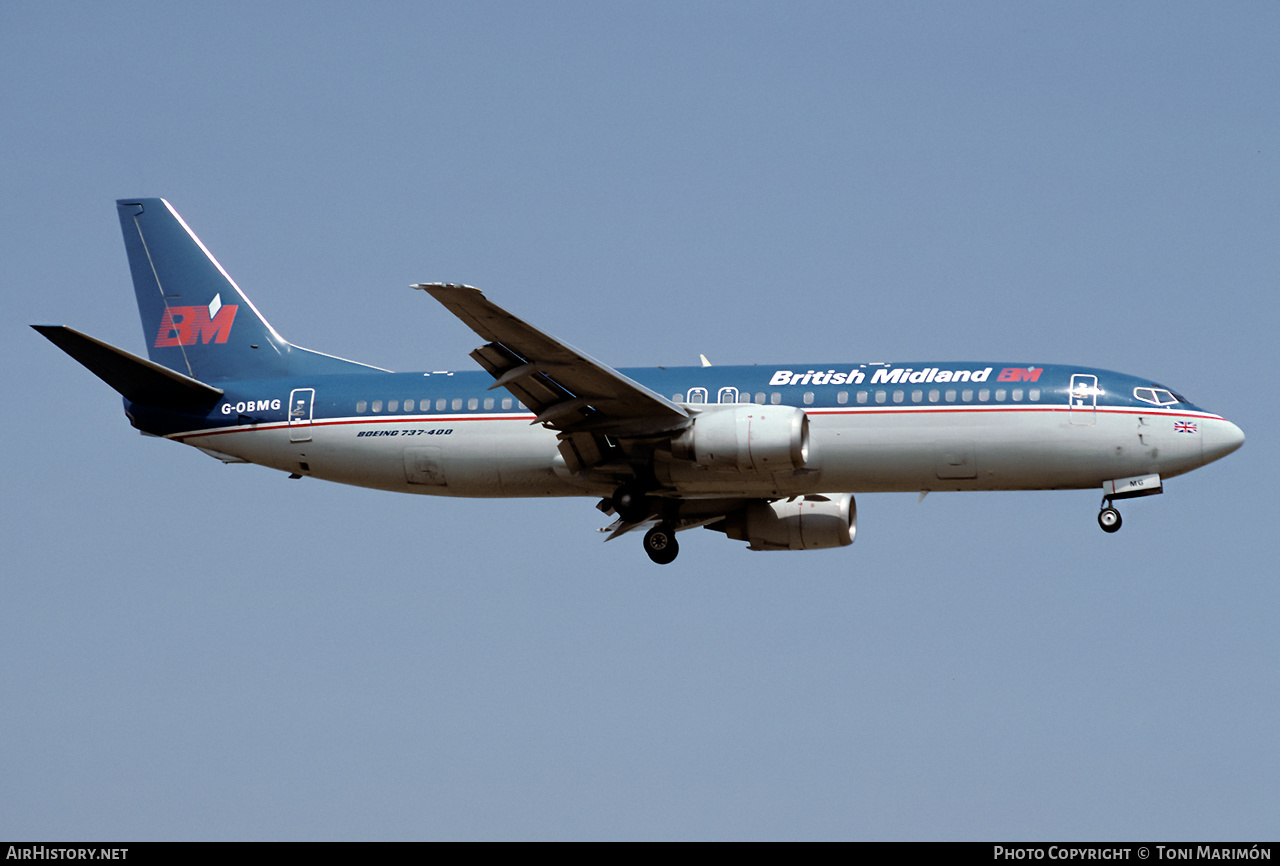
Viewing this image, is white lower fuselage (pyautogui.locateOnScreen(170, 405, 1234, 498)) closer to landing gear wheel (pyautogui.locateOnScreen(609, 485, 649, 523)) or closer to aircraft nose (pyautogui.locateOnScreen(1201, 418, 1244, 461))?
aircraft nose (pyautogui.locateOnScreen(1201, 418, 1244, 461))

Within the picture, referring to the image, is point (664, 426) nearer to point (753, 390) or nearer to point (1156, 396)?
point (753, 390)

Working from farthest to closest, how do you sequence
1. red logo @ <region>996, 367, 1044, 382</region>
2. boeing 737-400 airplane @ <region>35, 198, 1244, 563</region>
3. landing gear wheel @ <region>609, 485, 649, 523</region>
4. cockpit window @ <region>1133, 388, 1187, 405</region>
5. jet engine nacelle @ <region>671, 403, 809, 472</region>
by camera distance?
landing gear wheel @ <region>609, 485, 649, 523</region> < red logo @ <region>996, 367, 1044, 382</region> < cockpit window @ <region>1133, 388, 1187, 405</region> < boeing 737-400 airplane @ <region>35, 198, 1244, 563</region> < jet engine nacelle @ <region>671, 403, 809, 472</region>

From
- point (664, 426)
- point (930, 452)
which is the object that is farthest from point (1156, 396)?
point (664, 426)

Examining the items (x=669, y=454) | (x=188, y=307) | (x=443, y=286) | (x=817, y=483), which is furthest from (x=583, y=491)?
(x=188, y=307)

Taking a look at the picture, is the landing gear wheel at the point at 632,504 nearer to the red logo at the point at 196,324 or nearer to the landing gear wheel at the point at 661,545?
the landing gear wheel at the point at 661,545

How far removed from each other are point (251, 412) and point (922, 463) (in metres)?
17.5

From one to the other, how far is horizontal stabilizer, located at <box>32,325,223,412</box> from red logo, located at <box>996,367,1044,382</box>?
2025 cm

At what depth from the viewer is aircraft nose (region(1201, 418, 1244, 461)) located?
130ft

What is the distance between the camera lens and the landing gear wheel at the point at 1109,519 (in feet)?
132

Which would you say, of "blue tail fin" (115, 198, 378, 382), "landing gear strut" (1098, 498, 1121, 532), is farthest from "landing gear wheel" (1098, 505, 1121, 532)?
"blue tail fin" (115, 198, 378, 382)

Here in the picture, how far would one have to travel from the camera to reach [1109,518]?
132ft
